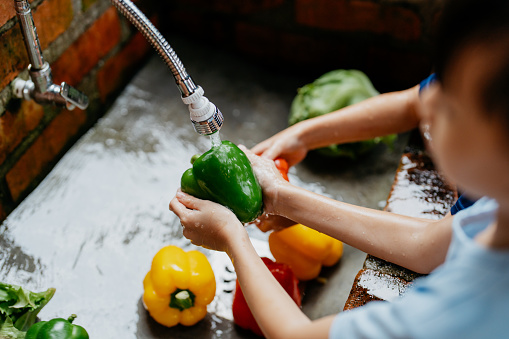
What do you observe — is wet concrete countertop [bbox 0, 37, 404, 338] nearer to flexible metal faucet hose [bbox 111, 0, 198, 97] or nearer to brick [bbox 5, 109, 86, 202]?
brick [bbox 5, 109, 86, 202]

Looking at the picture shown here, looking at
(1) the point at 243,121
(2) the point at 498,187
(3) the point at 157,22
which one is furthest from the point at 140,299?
(3) the point at 157,22

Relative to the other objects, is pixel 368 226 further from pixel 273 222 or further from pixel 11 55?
pixel 11 55

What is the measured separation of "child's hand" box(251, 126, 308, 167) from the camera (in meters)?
1.29

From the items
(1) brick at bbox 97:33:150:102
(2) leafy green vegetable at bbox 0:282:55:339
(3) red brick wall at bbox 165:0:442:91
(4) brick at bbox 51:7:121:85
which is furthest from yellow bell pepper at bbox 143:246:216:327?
(3) red brick wall at bbox 165:0:442:91

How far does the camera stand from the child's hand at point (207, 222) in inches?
38.8

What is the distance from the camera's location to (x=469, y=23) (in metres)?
0.50

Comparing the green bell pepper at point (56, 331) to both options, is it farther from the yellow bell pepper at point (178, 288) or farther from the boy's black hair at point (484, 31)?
the boy's black hair at point (484, 31)

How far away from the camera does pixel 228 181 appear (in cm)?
107

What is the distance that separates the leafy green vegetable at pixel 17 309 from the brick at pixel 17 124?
40cm

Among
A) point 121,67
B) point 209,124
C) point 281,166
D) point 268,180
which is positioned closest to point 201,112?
point 209,124

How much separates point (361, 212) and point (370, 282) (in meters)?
0.15

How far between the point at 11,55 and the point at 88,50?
37cm

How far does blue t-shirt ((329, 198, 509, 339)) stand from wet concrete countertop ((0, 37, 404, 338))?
0.66 meters

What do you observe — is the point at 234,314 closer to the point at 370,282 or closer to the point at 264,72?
the point at 370,282
